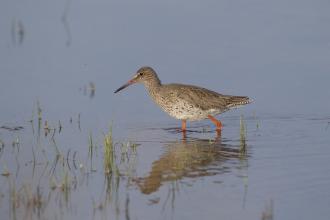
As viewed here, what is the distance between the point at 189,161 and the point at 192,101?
112 inches

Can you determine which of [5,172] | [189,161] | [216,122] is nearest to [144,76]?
[216,122]

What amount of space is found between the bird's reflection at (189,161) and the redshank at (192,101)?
0.94 metres

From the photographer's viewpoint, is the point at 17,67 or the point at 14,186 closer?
the point at 14,186

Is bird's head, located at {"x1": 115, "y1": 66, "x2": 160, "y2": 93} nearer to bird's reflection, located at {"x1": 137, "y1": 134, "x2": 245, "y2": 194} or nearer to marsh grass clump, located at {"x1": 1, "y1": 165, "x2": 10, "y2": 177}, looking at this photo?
bird's reflection, located at {"x1": 137, "y1": 134, "x2": 245, "y2": 194}

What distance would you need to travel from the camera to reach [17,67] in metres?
15.2

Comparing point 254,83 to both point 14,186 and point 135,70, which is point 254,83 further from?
point 14,186

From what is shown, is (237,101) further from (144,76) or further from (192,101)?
(144,76)

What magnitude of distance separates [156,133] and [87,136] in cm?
120

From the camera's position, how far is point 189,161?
1058 cm

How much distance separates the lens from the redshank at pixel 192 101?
13.2 m

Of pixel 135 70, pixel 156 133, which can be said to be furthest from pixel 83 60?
pixel 156 133

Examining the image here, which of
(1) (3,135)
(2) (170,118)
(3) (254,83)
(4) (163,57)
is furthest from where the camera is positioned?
(4) (163,57)

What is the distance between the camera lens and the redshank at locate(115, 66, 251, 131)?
13219 millimetres

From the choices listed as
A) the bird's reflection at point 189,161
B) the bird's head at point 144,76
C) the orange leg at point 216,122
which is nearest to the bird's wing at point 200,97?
the orange leg at point 216,122
